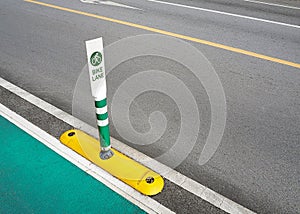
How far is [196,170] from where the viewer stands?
3.22 metres

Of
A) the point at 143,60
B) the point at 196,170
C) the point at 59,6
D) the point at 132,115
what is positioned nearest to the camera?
the point at 196,170

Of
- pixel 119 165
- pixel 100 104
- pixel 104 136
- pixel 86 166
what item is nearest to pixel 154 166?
pixel 119 165

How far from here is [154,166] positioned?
3.25m

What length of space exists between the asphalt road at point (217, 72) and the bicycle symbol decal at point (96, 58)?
1.36 meters

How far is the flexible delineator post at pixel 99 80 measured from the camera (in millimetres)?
2549

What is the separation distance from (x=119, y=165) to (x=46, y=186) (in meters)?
0.79

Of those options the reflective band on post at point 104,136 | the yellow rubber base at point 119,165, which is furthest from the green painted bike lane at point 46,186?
the reflective band on post at point 104,136

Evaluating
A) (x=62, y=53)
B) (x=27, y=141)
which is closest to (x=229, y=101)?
(x=27, y=141)

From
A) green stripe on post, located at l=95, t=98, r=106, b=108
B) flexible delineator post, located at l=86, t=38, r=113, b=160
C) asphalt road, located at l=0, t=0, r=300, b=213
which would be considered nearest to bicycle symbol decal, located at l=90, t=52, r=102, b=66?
flexible delineator post, located at l=86, t=38, r=113, b=160

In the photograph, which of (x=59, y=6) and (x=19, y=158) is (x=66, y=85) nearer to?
(x=19, y=158)

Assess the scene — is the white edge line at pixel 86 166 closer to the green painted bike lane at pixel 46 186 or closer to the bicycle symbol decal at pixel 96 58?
the green painted bike lane at pixel 46 186

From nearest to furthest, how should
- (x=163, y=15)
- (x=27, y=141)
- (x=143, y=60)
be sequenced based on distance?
(x=27, y=141)
(x=143, y=60)
(x=163, y=15)

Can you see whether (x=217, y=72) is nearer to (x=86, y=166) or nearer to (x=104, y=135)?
(x=104, y=135)

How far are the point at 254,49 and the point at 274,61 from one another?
0.68 m
